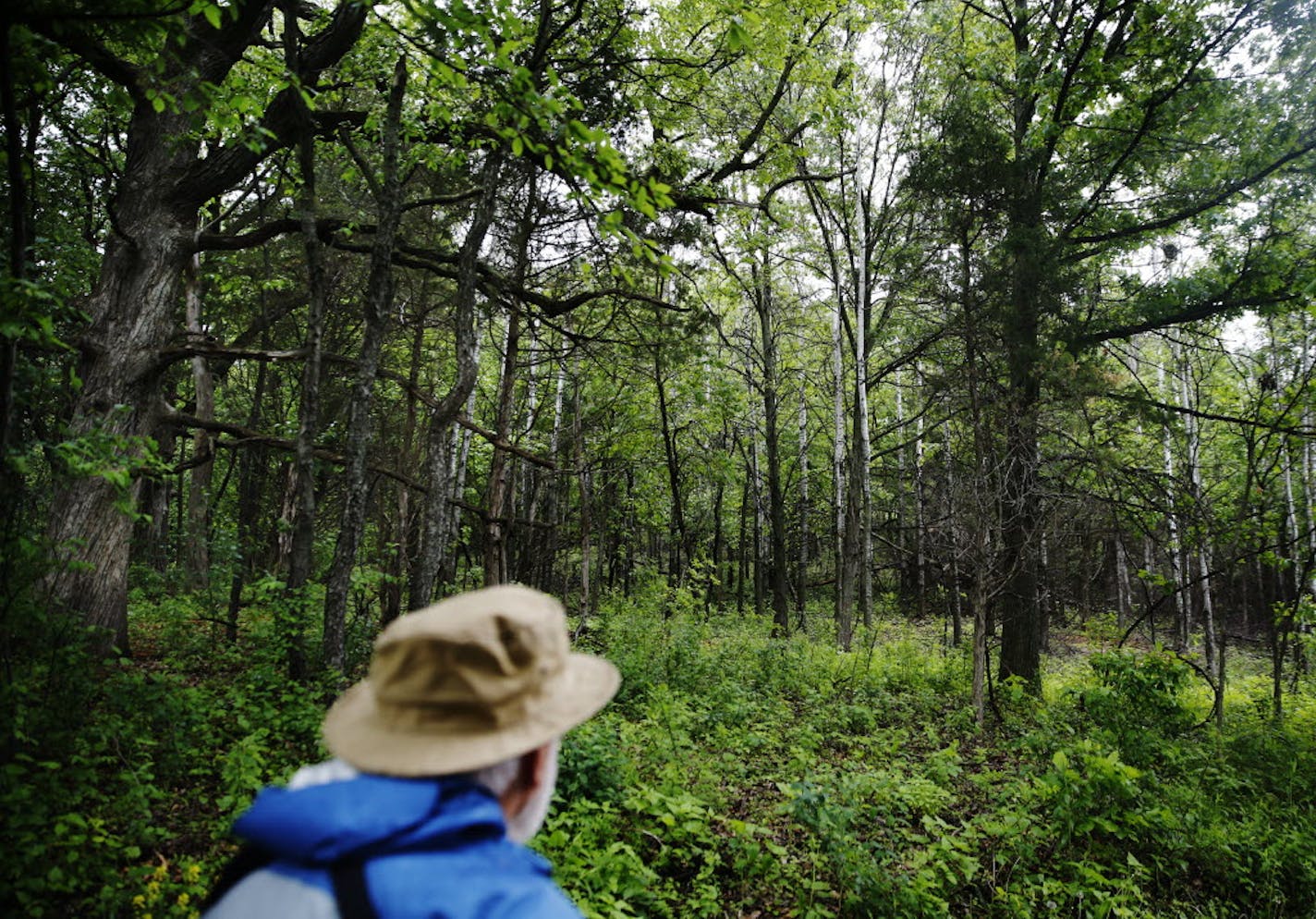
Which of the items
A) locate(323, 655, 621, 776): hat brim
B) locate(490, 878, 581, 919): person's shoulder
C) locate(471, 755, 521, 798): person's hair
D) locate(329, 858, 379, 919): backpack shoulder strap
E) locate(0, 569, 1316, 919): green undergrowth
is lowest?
locate(0, 569, 1316, 919): green undergrowth

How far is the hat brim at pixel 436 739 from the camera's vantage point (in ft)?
3.77

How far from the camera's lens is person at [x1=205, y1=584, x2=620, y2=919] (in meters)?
0.98

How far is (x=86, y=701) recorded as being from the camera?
434 cm

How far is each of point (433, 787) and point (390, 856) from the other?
127 mm

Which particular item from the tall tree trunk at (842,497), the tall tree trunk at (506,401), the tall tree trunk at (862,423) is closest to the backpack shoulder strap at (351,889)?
the tall tree trunk at (506,401)

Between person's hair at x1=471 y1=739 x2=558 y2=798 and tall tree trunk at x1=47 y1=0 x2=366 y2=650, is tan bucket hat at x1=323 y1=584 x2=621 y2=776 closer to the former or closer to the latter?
person's hair at x1=471 y1=739 x2=558 y2=798

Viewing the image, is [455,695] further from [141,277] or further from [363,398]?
[141,277]

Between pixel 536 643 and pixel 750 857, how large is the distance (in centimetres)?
384

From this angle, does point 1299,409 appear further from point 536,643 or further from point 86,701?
point 86,701

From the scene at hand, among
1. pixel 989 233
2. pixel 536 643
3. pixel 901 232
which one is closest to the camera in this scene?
pixel 536 643

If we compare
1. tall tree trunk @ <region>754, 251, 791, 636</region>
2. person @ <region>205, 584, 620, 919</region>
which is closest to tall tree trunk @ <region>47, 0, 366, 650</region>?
person @ <region>205, 584, 620, 919</region>

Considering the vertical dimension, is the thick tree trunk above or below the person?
above

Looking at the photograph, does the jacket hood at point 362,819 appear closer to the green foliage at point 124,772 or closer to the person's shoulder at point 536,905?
the person's shoulder at point 536,905

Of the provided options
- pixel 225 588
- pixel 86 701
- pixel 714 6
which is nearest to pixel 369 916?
pixel 86 701
